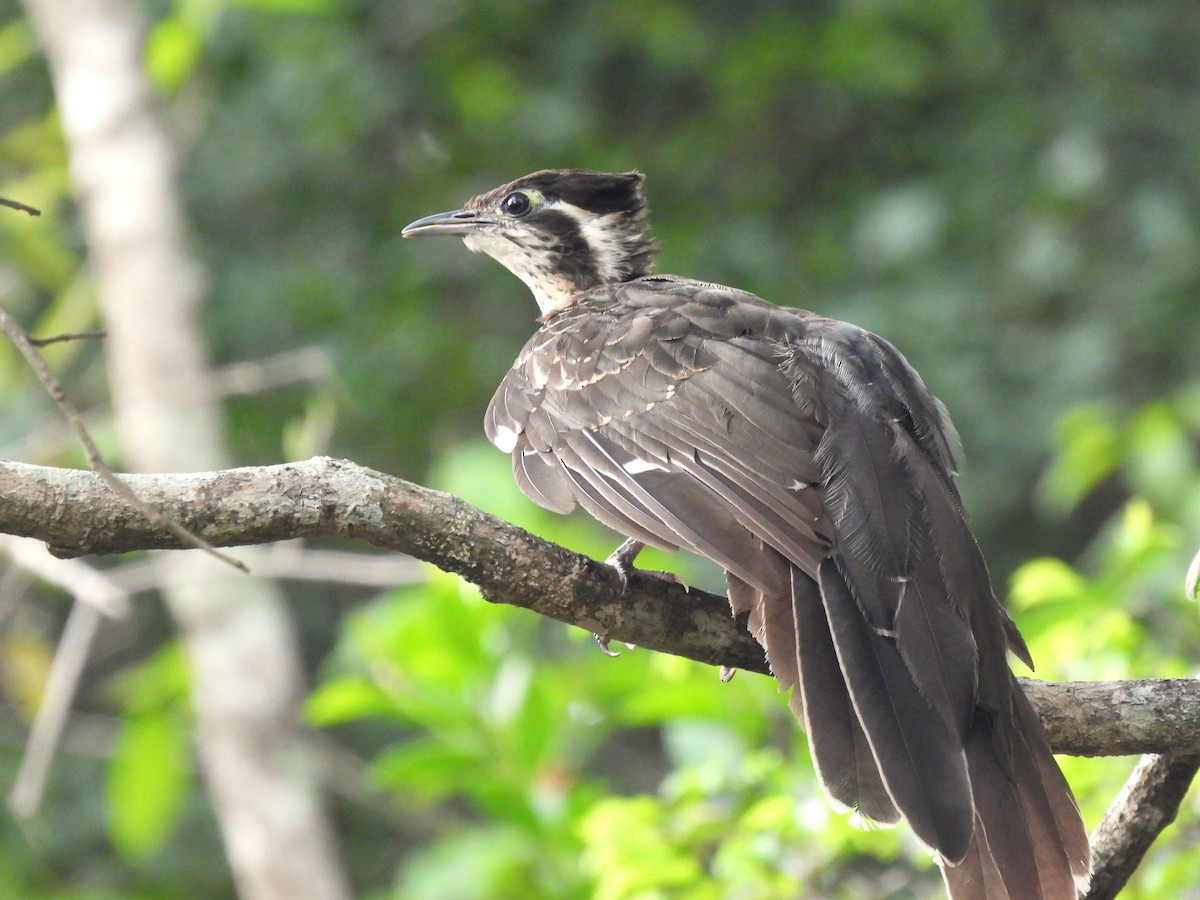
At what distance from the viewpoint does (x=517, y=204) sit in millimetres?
5355

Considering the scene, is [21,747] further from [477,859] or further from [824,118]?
[824,118]

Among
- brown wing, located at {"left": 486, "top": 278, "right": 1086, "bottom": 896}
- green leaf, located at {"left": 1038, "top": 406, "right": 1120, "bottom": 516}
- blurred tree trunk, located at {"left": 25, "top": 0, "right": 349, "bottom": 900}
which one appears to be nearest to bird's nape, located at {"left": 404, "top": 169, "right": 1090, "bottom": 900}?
brown wing, located at {"left": 486, "top": 278, "right": 1086, "bottom": 896}

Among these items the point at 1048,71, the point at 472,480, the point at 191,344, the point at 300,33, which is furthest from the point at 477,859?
the point at 1048,71

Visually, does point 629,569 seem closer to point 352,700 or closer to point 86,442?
point 86,442

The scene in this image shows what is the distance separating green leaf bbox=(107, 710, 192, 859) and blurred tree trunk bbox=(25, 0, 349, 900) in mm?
222

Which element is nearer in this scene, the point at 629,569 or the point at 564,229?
the point at 629,569

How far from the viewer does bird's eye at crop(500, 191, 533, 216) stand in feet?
17.5

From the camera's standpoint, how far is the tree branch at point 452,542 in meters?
2.80

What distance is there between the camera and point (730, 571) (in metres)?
3.36

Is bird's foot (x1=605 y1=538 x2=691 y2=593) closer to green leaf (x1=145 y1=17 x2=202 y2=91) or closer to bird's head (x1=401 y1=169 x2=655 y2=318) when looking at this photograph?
bird's head (x1=401 y1=169 x2=655 y2=318)

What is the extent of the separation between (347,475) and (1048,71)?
8116 millimetres

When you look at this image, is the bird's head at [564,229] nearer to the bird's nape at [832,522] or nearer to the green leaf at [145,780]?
the bird's nape at [832,522]

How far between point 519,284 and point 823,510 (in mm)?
7169

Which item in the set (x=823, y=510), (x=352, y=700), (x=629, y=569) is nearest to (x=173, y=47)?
(x=352, y=700)
